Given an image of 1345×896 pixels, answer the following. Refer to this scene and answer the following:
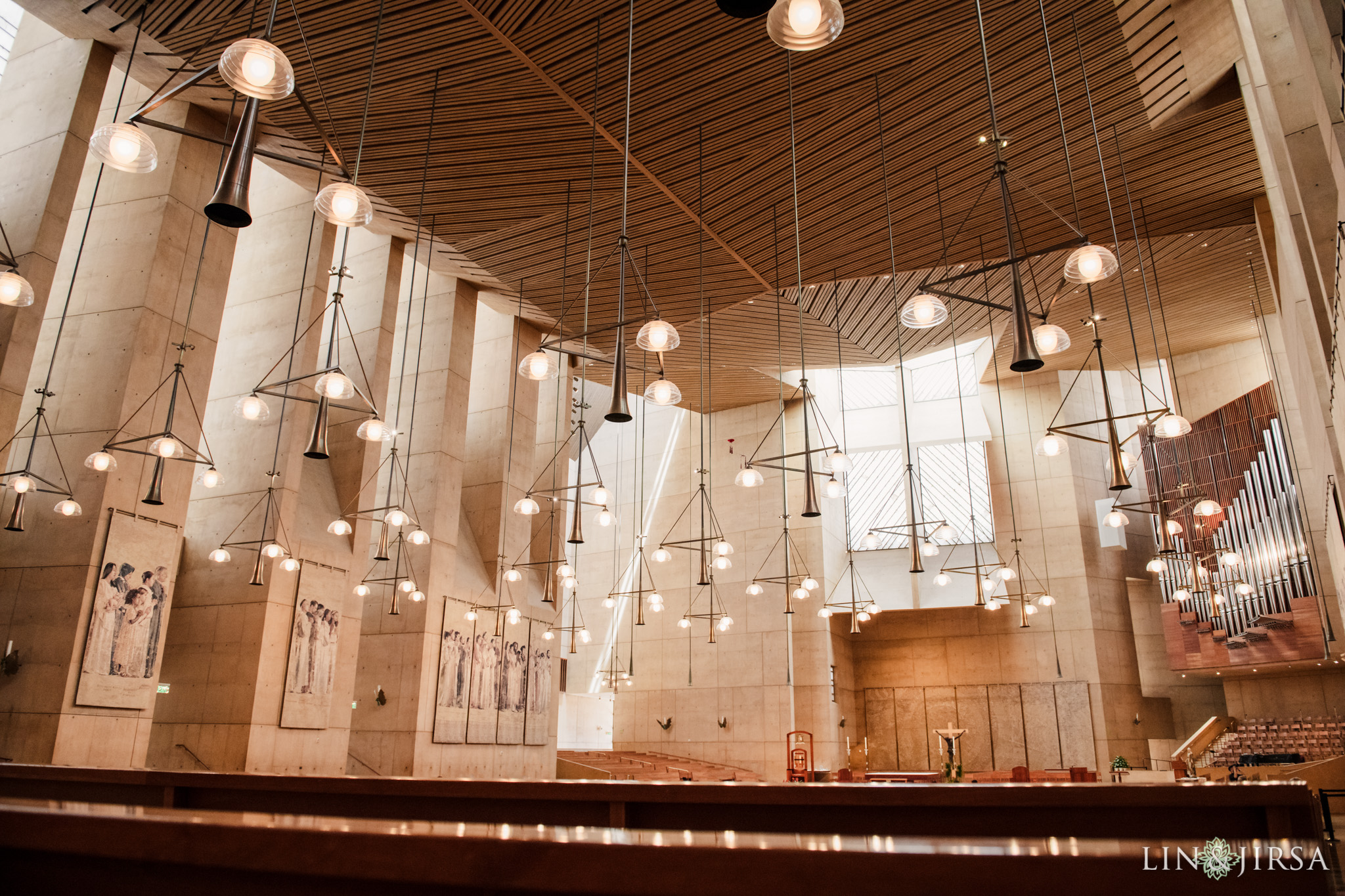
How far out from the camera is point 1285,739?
17344 mm

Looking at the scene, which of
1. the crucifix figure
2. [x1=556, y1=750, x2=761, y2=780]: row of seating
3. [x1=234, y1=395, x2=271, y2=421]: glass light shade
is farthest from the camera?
[x1=556, y1=750, x2=761, y2=780]: row of seating

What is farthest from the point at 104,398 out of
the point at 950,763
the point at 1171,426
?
the point at 950,763

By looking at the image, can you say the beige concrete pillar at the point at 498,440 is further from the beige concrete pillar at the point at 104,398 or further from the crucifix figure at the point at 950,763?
the crucifix figure at the point at 950,763

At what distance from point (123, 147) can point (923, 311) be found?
4785 mm

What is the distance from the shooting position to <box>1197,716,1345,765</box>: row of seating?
16812 millimetres

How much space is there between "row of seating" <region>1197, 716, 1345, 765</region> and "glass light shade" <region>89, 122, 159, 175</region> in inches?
806

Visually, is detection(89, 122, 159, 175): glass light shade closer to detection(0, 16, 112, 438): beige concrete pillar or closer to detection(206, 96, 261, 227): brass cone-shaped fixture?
detection(206, 96, 261, 227): brass cone-shaped fixture

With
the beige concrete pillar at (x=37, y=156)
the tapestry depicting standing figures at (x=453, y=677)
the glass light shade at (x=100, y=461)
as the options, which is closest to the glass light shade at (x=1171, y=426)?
the glass light shade at (x=100, y=461)

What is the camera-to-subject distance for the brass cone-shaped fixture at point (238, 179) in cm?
393

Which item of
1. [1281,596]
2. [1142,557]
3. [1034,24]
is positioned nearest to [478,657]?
[1034,24]

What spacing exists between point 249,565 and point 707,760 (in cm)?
1324

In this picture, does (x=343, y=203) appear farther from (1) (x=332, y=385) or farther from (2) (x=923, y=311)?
(2) (x=923, y=311)

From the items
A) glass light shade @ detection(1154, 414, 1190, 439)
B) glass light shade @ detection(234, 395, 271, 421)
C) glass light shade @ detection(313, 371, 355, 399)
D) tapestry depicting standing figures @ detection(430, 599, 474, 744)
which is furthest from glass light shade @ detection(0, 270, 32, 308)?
glass light shade @ detection(1154, 414, 1190, 439)

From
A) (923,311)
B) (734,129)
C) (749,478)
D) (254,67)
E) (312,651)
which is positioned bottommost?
(312,651)
